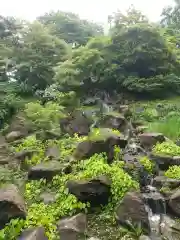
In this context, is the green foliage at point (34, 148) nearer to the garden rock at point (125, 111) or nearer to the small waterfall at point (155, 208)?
the small waterfall at point (155, 208)

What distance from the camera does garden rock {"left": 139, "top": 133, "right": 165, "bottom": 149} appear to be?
33.4ft

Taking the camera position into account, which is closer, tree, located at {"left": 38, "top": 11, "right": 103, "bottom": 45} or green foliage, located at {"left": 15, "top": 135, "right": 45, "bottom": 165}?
green foliage, located at {"left": 15, "top": 135, "right": 45, "bottom": 165}

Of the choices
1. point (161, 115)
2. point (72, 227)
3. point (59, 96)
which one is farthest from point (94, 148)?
point (161, 115)

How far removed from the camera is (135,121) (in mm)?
12539

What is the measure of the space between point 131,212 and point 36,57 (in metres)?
10.1

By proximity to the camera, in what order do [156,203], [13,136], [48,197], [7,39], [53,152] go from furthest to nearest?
[7,39]
[13,136]
[53,152]
[48,197]
[156,203]

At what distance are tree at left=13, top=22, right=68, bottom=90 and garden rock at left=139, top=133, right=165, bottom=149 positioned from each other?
6.68 metres

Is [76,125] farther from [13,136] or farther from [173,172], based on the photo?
[173,172]

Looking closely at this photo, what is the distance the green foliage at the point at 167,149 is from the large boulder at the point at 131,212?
2.64 meters

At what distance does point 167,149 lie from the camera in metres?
9.59

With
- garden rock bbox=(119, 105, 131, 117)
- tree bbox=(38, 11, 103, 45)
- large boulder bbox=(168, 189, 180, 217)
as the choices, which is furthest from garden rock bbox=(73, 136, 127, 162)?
tree bbox=(38, 11, 103, 45)

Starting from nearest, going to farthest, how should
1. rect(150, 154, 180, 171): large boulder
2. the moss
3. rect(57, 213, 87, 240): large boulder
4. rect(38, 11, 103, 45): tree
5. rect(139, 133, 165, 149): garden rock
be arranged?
rect(57, 213, 87, 240): large boulder → rect(150, 154, 180, 171): large boulder → the moss → rect(139, 133, 165, 149): garden rock → rect(38, 11, 103, 45): tree

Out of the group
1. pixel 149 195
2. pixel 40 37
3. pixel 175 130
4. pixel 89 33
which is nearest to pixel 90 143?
pixel 149 195

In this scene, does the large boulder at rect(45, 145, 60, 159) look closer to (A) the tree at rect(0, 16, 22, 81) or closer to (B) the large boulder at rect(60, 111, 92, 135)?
(B) the large boulder at rect(60, 111, 92, 135)
